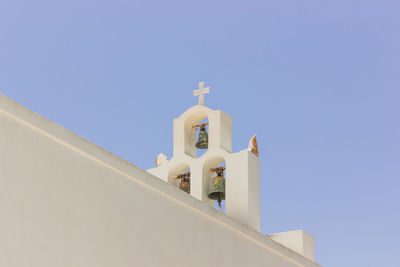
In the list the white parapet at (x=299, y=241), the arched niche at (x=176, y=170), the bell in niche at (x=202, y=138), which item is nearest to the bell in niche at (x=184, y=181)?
the arched niche at (x=176, y=170)

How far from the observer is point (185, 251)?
8.09 meters

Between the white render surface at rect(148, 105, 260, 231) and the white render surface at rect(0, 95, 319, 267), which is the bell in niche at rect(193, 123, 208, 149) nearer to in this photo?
the white render surface at rect(148, 105, 260, 231)

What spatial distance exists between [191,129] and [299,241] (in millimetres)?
2356

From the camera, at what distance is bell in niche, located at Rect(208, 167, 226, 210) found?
1047 cm

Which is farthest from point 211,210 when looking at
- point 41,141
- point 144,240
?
point 41,141

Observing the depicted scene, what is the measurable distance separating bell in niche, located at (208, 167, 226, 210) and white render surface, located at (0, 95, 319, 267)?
191 cm

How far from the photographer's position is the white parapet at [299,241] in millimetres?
10320

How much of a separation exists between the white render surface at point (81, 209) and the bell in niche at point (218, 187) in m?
1.91

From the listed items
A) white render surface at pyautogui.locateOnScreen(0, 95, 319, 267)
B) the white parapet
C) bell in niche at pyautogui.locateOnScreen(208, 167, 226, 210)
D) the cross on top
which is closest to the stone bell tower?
the cross on top

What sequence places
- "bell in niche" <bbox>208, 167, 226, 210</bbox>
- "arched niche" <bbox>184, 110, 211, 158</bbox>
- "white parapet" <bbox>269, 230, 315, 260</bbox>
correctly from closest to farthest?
"white parapet" <bbox>269, 230, 315, 260</bbox>, "bell in niche" <bbox>208, 167, 226, 210</bbox>, "arched niche" <bbox>184, 110, 211, 158</bbox>

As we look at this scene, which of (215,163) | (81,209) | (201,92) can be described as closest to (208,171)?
(215,163)

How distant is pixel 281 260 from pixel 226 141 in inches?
78.4

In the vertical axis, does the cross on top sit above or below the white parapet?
above

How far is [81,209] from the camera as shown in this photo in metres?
6.99
